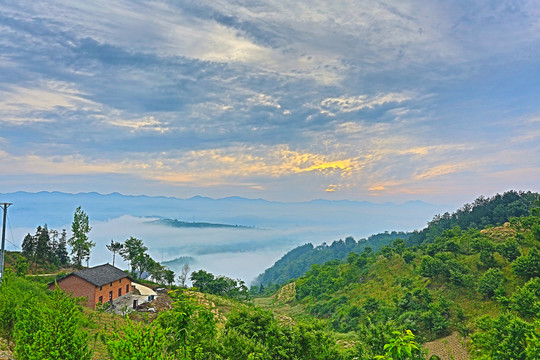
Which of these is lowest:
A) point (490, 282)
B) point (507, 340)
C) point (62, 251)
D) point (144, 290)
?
point (144, 290)

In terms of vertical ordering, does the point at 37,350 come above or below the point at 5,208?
below

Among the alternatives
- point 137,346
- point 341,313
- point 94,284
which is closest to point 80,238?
point 94,284

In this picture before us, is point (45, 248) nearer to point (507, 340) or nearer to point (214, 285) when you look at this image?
point (214, 285)

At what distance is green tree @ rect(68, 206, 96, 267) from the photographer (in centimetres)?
3981

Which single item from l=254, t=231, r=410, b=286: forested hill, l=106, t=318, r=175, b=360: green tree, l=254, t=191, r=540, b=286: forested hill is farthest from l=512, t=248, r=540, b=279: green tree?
l=254, t=231, r=410, b=286: forested hill

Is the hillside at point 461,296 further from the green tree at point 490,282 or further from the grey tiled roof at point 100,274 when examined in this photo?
the grey tiled roof at point 100,274

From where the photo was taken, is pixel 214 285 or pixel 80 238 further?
pixel 214 285

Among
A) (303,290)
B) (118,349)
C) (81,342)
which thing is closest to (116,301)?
(81,342)

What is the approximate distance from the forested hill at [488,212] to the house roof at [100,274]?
44.2 meters

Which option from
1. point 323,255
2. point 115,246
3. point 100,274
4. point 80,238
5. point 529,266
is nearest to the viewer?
point 529,266

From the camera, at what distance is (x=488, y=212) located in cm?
5600

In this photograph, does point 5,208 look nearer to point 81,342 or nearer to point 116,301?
point 116,301

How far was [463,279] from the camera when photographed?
2775cm

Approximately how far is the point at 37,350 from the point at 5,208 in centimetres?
2224
